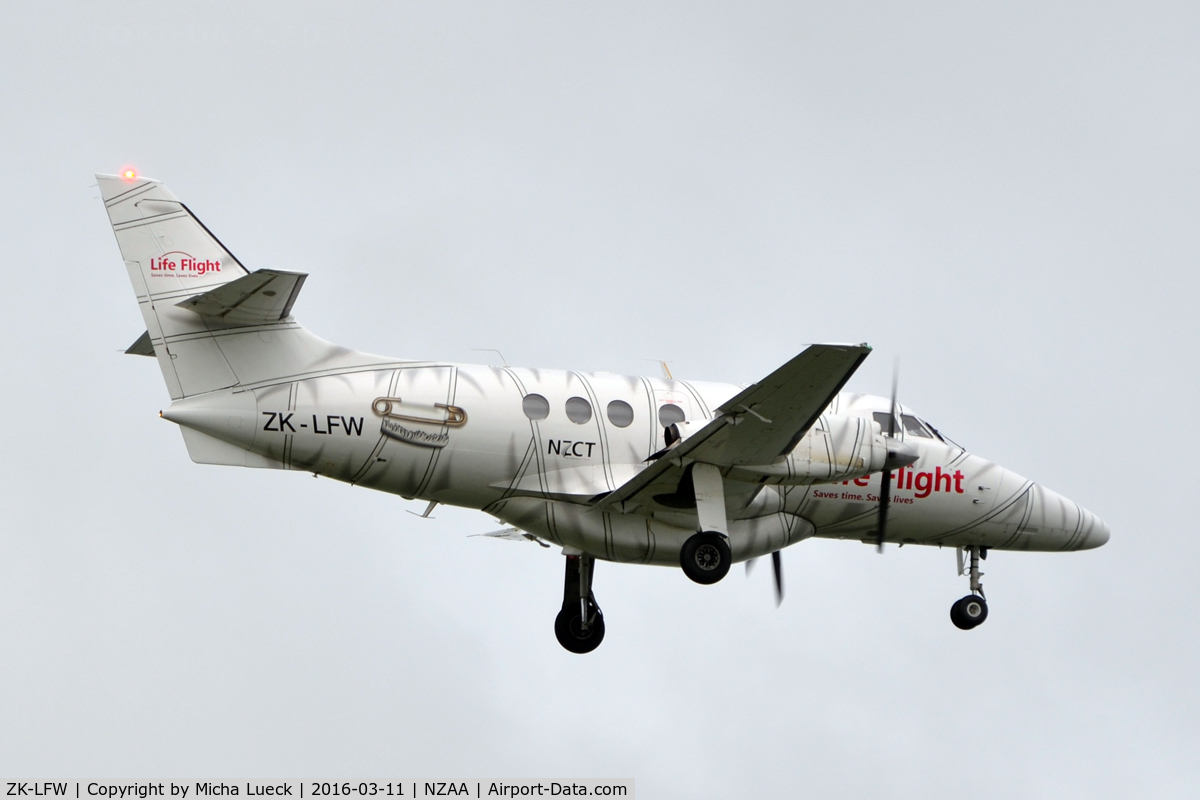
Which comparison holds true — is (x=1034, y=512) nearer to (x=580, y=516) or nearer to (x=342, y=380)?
(x=580, y=516)

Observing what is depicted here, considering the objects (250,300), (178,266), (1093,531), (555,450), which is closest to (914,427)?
(1093,531)

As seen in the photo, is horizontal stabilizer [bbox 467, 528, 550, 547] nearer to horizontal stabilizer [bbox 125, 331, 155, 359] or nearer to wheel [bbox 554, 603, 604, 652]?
wheel [bbox 554, 603, 604, 652]

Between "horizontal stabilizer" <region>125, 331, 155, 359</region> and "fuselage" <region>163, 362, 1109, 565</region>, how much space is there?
1444 mm

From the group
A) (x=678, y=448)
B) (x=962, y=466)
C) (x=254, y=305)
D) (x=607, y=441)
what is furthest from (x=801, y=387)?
(x=254, y=305)

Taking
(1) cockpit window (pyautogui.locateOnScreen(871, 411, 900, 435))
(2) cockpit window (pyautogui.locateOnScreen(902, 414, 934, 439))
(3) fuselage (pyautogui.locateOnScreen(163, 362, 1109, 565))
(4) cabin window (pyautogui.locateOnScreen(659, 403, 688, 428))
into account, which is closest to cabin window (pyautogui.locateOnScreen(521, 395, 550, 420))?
(3) fuselage (pyautogui.locateOnScreen(163, 362, 1109, 565))

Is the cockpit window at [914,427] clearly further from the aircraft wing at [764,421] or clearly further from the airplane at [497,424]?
the aircraft wing at [764,421]

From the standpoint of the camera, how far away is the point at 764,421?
67.9ft

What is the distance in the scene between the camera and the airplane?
20.8 meters

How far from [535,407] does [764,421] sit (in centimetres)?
372

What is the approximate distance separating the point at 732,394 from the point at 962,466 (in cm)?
461

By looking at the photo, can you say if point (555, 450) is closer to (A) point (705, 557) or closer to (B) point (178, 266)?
(A) point (705, 557)

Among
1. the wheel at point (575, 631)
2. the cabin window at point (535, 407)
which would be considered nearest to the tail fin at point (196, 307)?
the cabin window at point (535, 407)

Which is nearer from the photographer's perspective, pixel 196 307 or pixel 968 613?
pixel 196 307

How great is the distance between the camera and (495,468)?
2180cm
